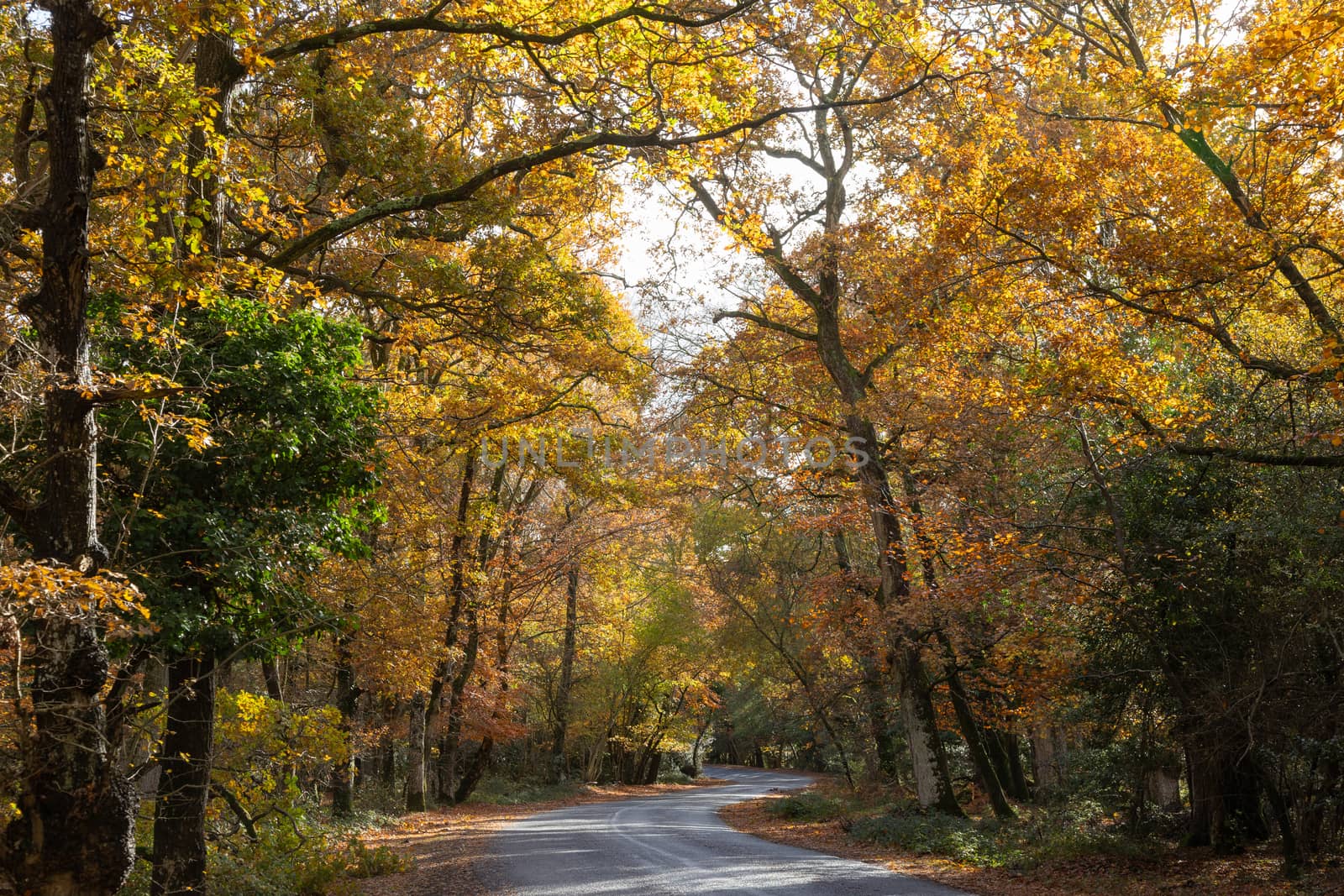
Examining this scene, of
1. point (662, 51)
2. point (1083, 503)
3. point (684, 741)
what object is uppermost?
point (662, 51)

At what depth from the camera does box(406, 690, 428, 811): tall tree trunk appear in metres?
22.3

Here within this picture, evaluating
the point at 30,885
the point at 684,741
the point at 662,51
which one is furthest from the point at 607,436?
the point at 684,741

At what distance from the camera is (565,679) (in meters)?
34.0

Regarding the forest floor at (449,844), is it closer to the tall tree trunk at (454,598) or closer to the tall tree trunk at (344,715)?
the tall tree trunk at (344,715)

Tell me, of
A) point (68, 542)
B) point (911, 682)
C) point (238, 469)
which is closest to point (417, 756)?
point (911, 682)

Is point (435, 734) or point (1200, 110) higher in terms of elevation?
point (1200, 110)

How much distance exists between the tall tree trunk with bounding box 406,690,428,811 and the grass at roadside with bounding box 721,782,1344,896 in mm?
9236

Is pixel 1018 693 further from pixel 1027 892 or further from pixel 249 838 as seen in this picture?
pixel 249 838

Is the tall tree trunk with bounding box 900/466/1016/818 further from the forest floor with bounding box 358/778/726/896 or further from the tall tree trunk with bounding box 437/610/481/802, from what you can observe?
the tall tree trunk with bounding box 437/610/481/802

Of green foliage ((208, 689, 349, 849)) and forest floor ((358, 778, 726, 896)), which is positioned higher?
green foliage ((208, 689, 349, 849))

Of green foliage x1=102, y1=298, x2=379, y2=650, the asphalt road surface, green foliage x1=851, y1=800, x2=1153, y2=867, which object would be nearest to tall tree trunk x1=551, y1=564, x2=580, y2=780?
the asphalt road surface

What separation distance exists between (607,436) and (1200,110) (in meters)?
11.8

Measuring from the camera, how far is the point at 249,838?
10.2 meters

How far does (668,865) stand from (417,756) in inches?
485
